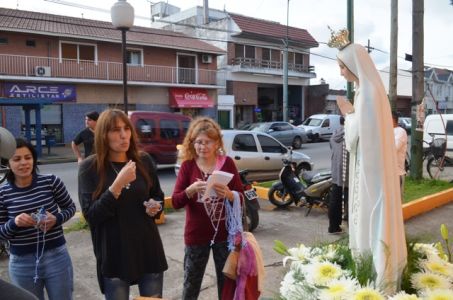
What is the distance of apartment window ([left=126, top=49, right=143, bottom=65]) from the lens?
2659cm

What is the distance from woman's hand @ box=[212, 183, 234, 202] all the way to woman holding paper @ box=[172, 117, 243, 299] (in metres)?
0.03

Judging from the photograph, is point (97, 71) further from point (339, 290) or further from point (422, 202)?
point (339, 290)

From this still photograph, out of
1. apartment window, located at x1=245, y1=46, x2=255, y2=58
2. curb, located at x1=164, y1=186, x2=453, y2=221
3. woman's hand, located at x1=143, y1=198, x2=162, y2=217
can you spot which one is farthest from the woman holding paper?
apartment window, located at x1=245, y1=46, x2=255, y2=58

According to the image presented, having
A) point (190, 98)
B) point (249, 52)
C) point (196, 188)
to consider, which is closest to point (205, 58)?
point (190, 98)

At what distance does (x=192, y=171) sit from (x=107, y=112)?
0.79m

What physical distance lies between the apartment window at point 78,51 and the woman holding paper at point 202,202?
74.8 feet

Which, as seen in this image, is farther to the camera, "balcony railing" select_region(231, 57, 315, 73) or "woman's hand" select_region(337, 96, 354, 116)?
"balcony railing" select_region(231, 57, 315, 73)

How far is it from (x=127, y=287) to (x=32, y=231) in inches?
27.6

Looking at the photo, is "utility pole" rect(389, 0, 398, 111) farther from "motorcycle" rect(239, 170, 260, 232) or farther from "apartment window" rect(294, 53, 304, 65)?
"apartment window" rect(294, 53, 304, 65)

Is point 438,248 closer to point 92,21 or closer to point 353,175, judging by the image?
point 353,175

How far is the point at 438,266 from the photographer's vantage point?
221 centimetres

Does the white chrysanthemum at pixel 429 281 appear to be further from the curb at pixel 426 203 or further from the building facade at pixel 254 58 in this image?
the building facade at pixel 254 58

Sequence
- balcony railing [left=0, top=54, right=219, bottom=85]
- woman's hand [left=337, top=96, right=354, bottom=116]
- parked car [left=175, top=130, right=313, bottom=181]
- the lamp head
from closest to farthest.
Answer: woman's hand [left=337, top=96, right=354, bottom=116] < the lamp head < parked car [left=175, top=130, right=313, bottom=181] < balcony railing [left=0, top=54, right=219, bottom=85]

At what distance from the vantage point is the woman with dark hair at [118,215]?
271 centimetres
